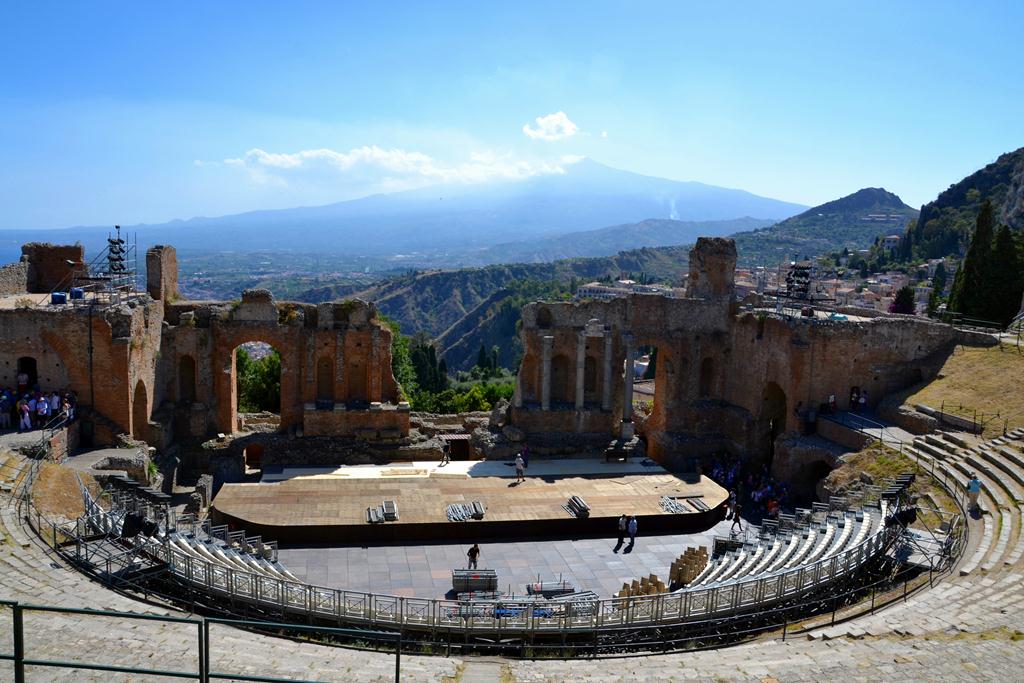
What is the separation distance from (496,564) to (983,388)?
1923 centimetres

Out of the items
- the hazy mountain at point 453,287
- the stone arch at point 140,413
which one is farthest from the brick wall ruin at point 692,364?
the hazy mountain at point 453,287

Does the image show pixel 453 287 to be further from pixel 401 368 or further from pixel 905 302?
pixel 905 302

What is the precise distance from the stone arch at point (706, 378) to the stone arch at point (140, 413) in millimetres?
23178

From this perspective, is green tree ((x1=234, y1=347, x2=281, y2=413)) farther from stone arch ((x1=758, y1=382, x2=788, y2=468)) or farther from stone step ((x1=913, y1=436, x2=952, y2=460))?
stone step ((x1=913, y1=436, x2=952, y2=460))

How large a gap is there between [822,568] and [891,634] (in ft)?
11.1

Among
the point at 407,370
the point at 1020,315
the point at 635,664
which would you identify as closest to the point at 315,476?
the point at 635,664

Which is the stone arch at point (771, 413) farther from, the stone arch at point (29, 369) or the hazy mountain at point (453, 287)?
the hazy mountain at point (453, 287)

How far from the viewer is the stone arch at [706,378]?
121 ft

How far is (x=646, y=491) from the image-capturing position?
29.3 m

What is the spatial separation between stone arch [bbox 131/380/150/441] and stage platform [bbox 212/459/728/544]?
164 inches

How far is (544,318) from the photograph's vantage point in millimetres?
36094

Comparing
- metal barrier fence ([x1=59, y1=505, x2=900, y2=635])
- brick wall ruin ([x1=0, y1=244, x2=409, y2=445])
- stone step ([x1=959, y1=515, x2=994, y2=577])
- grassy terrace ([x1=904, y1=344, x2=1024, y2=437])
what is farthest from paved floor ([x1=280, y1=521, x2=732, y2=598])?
grassy terrace ([x1=904, y1=344, x2=1024, y2=437])

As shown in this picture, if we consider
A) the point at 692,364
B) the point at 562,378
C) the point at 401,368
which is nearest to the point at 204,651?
the point at 562,378

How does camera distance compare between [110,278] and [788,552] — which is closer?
[788,552]
